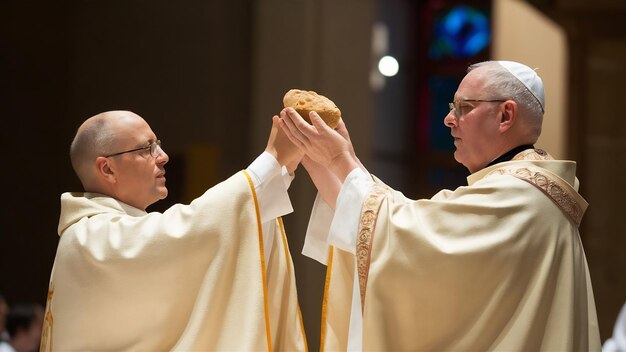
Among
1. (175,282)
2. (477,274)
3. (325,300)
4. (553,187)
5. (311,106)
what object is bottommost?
(325,300)

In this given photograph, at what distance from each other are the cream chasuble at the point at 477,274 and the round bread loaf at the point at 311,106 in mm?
423

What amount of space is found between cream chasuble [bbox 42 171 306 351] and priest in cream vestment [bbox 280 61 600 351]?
1.05 ft

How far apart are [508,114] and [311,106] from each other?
0.68 metres

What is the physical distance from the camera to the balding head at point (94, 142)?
387cm

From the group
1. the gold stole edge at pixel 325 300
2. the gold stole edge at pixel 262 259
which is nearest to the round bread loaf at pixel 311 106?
the gold stole edge at pixel 262 259

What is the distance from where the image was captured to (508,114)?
3.67m

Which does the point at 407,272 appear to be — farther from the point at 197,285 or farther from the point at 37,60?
the point at 37,60

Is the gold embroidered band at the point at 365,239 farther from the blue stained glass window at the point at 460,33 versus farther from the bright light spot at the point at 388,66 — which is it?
the blue stained glass window at the point at 460,33

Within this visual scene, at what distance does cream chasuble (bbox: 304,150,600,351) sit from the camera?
3439mm

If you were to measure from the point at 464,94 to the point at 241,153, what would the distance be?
15.0ft

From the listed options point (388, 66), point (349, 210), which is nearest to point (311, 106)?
point (349, 210)

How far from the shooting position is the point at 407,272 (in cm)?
346

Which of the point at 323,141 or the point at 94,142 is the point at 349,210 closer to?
the point at 323,141

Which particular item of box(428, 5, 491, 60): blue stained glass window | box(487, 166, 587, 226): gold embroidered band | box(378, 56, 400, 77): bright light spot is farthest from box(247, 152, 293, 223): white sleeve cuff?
box(428, 5, 491, 60): blue stained glass window
